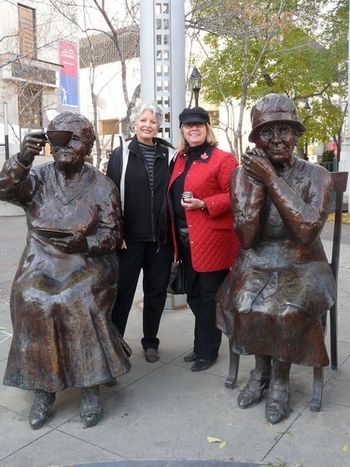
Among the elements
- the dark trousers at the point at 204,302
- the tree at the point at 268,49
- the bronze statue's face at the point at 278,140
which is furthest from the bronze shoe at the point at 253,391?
the tree at the point at 268,49

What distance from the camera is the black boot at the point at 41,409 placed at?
297 centimetres

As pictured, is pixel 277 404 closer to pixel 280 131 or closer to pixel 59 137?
pixel 280 131

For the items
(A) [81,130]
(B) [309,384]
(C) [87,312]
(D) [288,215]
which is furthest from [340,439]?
(A) [81,130]

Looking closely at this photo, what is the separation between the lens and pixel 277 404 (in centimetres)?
301

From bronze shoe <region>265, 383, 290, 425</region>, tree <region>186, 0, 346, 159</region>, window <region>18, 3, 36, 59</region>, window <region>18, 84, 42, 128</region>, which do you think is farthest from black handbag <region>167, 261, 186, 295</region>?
window <region>18, 84, 42, 128</region>

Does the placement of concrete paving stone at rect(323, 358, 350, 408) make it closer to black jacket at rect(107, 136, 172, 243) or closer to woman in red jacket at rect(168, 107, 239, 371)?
woman in red jacket at rect(168, 107, 239, 371)

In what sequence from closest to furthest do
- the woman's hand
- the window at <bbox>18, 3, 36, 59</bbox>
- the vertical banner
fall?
the woman's hand
the window at <bbox>18, 3, 36, 59</bbox>
the vertical banner

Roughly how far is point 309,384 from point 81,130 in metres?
2.21

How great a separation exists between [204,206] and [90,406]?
1.44 m

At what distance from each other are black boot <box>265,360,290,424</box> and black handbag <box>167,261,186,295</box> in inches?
46.3

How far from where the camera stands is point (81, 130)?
3041mm

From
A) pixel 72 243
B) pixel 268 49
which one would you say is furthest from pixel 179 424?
pixel 268 49

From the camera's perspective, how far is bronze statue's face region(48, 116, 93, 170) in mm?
3002

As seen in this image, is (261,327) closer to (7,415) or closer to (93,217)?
(93,217)
